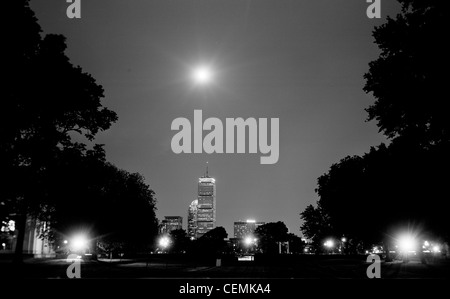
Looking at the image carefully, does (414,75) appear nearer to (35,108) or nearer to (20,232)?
(35,108)

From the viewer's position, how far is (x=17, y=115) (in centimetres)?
1964

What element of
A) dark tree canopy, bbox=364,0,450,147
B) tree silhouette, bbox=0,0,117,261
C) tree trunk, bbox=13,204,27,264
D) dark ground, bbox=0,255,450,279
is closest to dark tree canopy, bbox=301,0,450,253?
dark tree canopy, bbox=364,0,450,147

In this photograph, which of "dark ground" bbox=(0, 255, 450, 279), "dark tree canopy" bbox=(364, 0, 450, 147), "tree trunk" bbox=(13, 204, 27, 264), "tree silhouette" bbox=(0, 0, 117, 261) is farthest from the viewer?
"tree trunk" bbox=(13, 204, 27, 264)

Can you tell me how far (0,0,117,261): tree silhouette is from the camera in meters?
19.6

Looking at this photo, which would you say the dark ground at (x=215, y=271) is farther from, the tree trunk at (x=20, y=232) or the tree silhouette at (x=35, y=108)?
the tree silhouette at (x=35, y=108)

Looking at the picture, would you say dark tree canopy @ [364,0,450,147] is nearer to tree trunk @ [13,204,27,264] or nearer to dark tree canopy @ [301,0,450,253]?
dark tree canopy @ [301,0,450,253]

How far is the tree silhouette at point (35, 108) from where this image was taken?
19.6 m

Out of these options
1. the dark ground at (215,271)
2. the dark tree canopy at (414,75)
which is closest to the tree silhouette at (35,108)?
the dark ground at (215,271)

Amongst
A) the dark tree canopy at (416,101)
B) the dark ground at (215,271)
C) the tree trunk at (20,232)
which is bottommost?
the dark ground at (215,271)

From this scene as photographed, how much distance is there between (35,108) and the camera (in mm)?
22750

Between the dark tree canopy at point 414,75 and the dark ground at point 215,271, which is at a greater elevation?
the dark tree canopy at point 414,75
